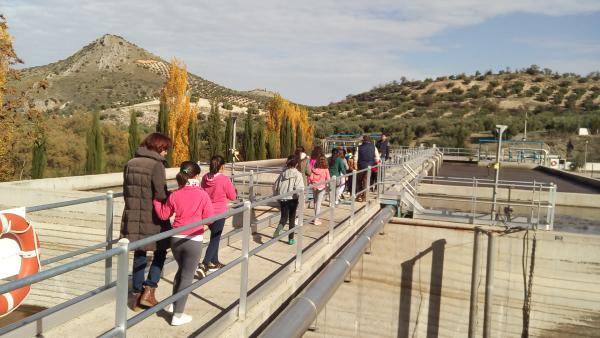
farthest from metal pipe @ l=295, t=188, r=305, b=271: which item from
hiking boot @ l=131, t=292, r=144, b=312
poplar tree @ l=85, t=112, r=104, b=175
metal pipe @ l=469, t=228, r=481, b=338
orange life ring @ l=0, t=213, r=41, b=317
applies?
poplar tree @ l=85, t=112, r=104, b=175

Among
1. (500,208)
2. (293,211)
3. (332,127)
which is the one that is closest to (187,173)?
(293,211)

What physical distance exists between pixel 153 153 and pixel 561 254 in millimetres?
10473

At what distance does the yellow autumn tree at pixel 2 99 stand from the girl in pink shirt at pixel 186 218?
1654 cm

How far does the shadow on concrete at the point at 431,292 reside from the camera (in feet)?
40.8

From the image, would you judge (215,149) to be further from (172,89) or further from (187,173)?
(187,173)

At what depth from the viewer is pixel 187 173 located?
4.41m

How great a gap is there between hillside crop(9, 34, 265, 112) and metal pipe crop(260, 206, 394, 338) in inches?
3154

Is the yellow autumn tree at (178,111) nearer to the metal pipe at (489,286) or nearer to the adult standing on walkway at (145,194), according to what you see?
the metal pipe at (489,286)

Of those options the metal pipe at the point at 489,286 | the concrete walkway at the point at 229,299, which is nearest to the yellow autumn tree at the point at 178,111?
the metal pipe at the point at 489,286

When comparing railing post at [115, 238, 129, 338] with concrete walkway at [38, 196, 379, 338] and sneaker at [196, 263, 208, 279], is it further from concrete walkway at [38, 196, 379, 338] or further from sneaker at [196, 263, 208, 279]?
sneaker at [196, 263, 208, 279]

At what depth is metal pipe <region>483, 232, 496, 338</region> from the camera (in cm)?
1123

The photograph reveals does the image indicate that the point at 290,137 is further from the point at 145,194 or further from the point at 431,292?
the point at 145,194

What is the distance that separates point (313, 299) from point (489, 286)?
25.8ft

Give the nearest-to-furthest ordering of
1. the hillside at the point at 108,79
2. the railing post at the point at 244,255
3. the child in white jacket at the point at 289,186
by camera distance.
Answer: the railing post at the point at 244,255, the child in white jacket at the point at 289,186, the hillside at the point at 108,79
